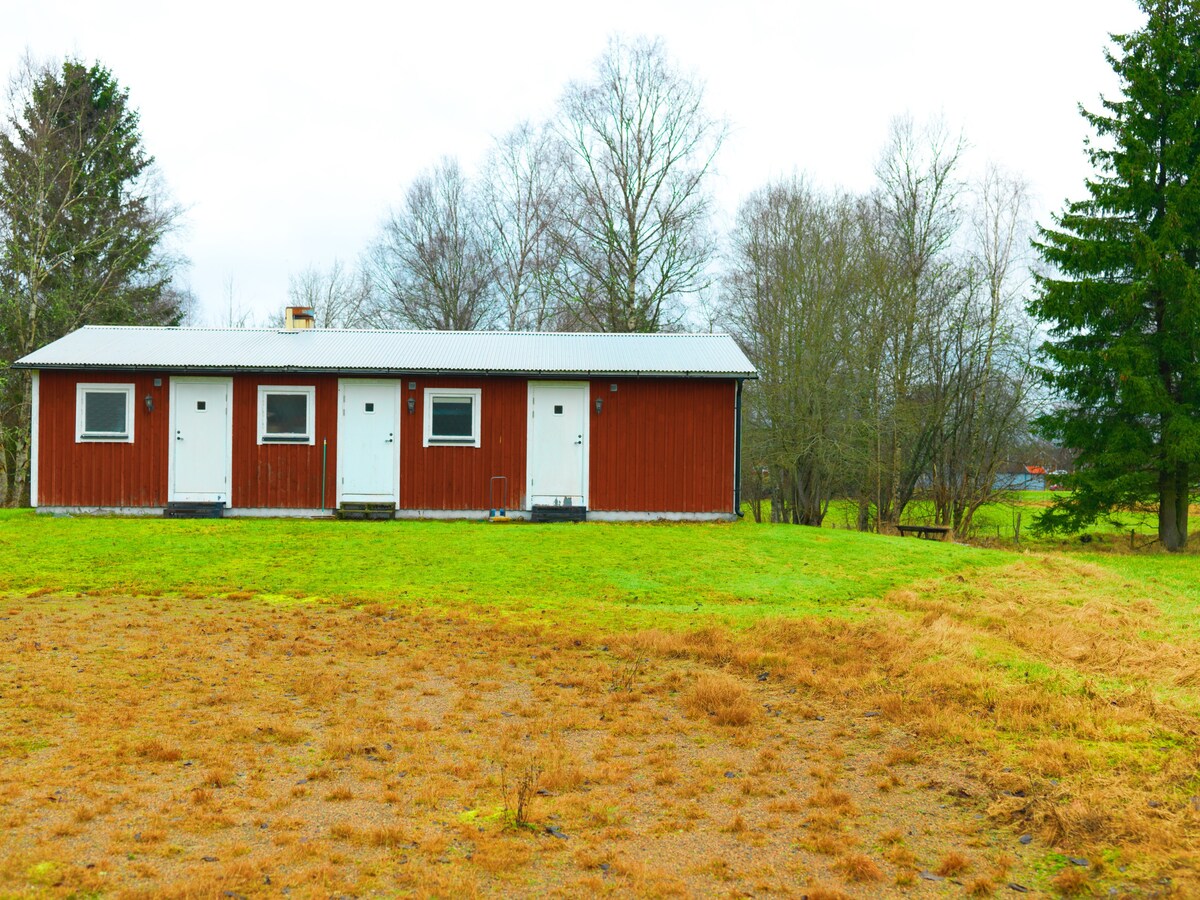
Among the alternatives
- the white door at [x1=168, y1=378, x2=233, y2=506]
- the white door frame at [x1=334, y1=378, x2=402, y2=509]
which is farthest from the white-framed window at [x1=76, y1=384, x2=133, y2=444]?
the white door frame at [x1=334, y1=378, x2=402, y2=509]

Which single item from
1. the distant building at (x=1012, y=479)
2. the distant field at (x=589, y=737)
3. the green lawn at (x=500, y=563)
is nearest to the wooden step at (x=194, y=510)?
the green lawn at (x=500, y=563)

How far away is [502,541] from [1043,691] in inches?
392

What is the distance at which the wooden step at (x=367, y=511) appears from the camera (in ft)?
61.4

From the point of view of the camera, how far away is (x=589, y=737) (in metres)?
6.33

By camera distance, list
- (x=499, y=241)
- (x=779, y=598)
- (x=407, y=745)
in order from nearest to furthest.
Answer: (x=407, y=745), (x=779, y=598), (x=499, y=241)

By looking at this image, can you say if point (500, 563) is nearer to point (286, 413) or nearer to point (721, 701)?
point (721, 701)

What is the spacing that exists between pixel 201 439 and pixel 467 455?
530 cm

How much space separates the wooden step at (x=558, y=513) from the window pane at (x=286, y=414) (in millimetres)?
4913

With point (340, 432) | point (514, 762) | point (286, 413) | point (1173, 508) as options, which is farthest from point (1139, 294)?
point (514, 762)

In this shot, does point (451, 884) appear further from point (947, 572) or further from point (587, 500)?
point (587, 500)

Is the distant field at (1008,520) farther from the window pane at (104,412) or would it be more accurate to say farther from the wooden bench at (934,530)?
the window pane at (104,412)

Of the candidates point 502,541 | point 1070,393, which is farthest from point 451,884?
point 1070,393

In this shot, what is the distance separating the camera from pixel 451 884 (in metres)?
4.07

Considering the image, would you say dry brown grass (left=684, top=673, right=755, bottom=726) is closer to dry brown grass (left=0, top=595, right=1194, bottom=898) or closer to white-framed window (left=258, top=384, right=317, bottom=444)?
dry brown grass (left=0, top=595, right=1194, bottom=898)
